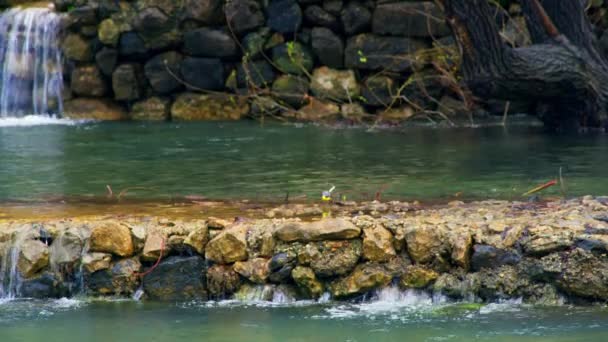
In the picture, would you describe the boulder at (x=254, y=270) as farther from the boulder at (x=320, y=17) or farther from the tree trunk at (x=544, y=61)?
the boulder at (x=320, y=17)

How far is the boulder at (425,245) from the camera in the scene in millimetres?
7488

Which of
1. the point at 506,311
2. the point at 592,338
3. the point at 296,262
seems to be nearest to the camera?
the point at 592,338

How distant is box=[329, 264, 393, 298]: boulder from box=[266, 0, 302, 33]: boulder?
1003cm

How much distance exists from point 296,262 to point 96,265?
52.3 inches

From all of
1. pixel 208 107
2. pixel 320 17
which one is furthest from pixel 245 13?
pixel 208 107

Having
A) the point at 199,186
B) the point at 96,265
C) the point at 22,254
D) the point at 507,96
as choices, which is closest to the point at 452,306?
the point at 96,265

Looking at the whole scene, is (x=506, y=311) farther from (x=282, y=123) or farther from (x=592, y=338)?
(x=282, y=123)

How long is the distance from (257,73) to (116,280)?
9965 mm

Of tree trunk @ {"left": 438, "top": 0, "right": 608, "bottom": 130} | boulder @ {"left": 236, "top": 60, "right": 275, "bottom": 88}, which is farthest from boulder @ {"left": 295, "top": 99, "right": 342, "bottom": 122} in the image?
tree trunk @ {"left": 438, "top": 0, "right": 608, "bottom": 130}

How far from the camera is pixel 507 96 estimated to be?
13.7m

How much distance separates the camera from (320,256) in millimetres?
7551

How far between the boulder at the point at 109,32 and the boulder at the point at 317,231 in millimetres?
10641

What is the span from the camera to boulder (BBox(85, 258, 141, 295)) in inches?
303

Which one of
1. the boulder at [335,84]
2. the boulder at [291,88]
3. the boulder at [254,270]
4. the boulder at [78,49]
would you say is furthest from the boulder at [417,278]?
the boulder at [78,49]
